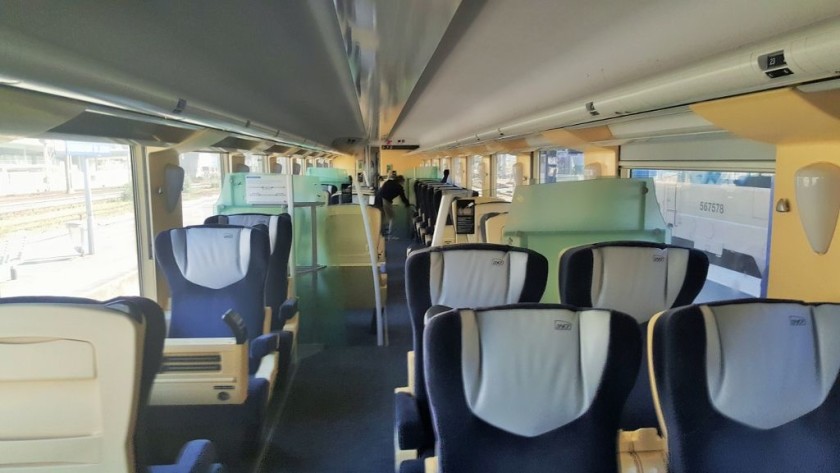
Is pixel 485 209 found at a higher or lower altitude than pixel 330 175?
lower

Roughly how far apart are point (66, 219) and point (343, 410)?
2484mm

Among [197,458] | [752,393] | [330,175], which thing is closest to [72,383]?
[197,458]

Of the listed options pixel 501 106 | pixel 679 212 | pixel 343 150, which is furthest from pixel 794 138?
pixel 343 150

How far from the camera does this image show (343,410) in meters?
4.86

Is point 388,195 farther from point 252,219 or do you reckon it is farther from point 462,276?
point 462,276

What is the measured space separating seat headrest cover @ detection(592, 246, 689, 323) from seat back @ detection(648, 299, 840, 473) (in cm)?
118

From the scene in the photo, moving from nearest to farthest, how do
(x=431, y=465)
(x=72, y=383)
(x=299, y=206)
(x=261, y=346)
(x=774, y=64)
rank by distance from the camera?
(x=72, y=383)
(x=774, y=64)
(x=431, y=465)
(x=261, y=346)
(x=299, y=206)

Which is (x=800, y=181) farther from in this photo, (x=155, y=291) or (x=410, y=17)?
(x=155, y=291)

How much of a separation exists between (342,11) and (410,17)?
36cm

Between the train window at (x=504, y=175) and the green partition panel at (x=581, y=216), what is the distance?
23.5 ft

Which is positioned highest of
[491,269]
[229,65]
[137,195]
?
[229,65]

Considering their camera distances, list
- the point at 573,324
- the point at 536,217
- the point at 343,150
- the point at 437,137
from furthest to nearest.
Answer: the point at 343,150 < the point at 437,137 < the point at 536,217 < the point at 573,324

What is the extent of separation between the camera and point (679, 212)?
5.41 m

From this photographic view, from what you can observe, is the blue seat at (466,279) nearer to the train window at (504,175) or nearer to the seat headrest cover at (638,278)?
the seat headrest cover at (638,278)
